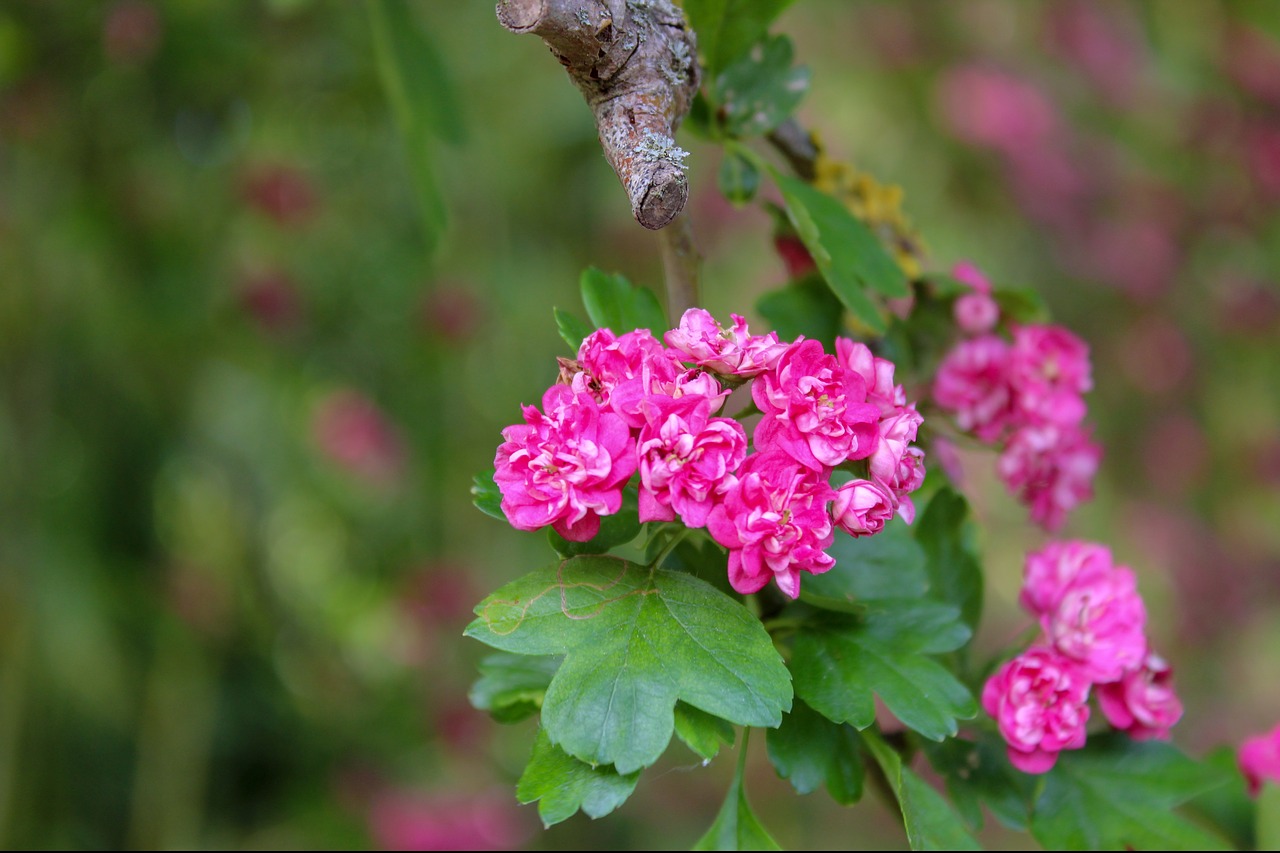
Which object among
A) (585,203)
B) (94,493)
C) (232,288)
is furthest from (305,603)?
(585,203)

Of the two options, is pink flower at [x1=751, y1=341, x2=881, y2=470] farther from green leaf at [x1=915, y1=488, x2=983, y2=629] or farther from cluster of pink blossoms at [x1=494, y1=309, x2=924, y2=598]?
green leaf at [x1=915, y1=488, x2=983, y2=629]

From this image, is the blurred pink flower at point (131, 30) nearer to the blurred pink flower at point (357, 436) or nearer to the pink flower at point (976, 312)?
the blurred pink flower at point (357, 436)

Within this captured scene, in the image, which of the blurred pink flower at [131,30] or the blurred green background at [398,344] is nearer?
the blurred pink flower at [131,30]

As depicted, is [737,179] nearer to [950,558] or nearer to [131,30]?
[950,558]

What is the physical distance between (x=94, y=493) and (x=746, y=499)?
5.31ft

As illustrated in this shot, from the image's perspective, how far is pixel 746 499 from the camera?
506 millimetres

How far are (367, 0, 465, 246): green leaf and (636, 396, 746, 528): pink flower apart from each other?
42cm

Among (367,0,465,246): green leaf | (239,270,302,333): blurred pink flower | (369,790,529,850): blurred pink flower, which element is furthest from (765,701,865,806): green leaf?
(239,270,302,333): blurred pink flower

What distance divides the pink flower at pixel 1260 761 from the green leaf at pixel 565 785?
0.58m

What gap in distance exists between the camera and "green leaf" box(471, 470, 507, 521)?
54 cm

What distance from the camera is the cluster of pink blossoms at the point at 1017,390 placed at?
30.7 inches

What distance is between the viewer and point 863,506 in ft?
1.69

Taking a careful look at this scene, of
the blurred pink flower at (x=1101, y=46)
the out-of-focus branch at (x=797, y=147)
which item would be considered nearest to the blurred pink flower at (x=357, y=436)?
the out-of-focus branch at (x=797, y=147)

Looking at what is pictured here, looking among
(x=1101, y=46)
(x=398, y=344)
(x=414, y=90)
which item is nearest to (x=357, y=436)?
(x=398, y=344)
